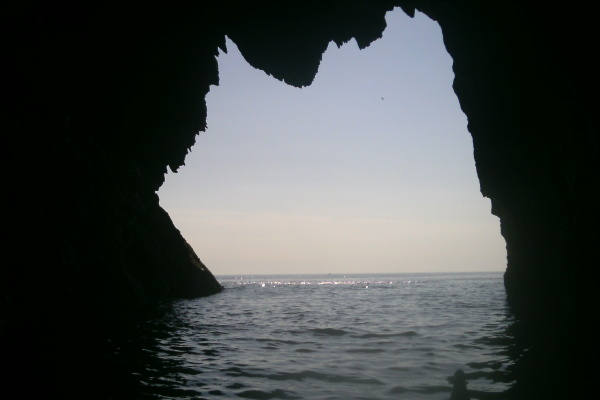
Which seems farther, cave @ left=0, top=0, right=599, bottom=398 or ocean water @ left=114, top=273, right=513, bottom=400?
cave @ left=0, top=0, right=599, bottom=398

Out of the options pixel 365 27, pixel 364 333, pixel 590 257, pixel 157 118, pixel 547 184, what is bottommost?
pixel 364 333

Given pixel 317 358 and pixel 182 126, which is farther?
pixel 182 126

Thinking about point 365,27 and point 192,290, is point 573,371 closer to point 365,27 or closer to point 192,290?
point 365,27

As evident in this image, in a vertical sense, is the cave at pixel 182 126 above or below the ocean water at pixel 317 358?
above

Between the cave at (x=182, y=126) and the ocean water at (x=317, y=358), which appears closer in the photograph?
the ocean water at (x=317, y=358)

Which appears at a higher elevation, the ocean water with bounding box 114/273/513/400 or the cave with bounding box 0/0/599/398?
the cave with bounding box 0/0/599/398

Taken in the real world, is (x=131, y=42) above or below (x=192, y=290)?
above

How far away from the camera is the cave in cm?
884

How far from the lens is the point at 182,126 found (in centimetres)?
2356

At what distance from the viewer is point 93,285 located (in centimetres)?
1499

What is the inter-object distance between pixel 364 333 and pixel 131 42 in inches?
544

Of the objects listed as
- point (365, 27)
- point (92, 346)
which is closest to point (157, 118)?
point (365, 27)

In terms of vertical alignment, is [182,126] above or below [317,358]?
above

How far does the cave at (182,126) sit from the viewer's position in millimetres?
8844
